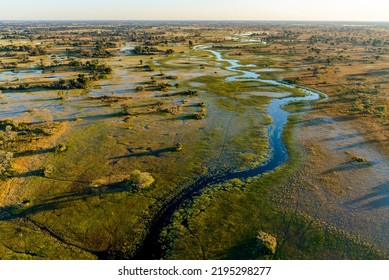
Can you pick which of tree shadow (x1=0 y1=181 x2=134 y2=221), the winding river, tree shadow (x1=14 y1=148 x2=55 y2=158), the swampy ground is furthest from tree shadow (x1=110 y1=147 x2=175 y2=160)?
tree shadow (x1=14 y1=148 x2=55 y2=158)

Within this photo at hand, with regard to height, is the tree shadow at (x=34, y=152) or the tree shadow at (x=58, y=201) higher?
the tree shadow at (x=34, y=152)

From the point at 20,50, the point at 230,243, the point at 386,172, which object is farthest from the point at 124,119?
the point at 20,50

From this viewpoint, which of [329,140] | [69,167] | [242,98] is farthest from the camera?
[242,98]

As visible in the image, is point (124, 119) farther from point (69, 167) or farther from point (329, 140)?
point (329, 140)

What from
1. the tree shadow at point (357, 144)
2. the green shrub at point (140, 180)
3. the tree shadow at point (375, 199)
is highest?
the tree shadow at point (357, 144)

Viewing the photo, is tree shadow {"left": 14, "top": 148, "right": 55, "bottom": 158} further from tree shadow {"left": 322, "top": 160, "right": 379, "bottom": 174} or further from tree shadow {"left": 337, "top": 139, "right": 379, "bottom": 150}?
tree shadow {"left": 337, "top": 139, "right": 379, "bottom": 150}

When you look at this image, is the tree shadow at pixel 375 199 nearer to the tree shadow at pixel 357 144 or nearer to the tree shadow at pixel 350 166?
the tree shadow at pixel 350 166

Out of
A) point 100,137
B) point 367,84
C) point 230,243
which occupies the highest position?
point 367,84

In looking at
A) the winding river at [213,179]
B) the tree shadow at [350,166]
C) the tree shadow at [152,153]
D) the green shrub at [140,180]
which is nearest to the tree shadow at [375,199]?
the tree shadow at [350,166]

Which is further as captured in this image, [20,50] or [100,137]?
[20,50]
